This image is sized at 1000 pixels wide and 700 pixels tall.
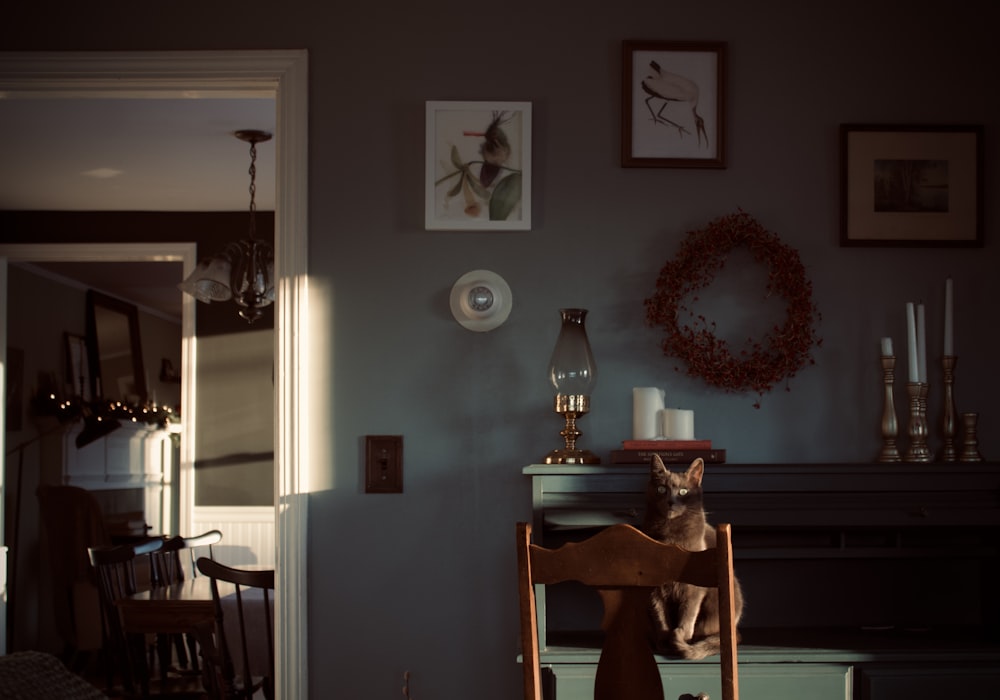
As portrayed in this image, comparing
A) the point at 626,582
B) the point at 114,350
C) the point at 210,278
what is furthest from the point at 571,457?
the point at 114,350

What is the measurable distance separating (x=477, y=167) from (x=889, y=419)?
1355 mm

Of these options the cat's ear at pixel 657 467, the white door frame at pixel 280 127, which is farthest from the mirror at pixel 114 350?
the cat's ear at pixel 657 467

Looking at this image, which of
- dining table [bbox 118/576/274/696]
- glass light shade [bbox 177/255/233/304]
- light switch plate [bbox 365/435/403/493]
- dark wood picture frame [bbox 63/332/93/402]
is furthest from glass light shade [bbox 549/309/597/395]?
dark wood picture frame [bbox 63/332/93/402]

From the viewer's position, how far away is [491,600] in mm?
2943

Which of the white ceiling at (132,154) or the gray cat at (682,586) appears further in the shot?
the white ceiling at (132,154)

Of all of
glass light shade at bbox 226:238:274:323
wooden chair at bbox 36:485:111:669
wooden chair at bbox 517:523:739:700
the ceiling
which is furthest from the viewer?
wooden chair at bbox 36:485:111:669

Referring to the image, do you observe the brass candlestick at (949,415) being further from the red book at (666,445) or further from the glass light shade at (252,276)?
the glass light shade at (252,276)

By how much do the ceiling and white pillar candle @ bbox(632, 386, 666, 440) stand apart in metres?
2.22

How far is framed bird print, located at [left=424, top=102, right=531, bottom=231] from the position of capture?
9.81 ft

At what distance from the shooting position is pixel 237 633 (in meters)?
4.07

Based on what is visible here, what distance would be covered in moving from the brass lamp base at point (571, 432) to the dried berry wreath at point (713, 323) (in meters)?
0.32

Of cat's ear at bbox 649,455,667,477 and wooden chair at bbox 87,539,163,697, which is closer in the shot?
cat's ear at bbox 649,455,667,477

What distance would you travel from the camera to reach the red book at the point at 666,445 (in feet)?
9.03

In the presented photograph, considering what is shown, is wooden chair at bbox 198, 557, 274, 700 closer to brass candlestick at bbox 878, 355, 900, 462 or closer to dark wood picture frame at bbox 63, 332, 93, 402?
brass candlestick at bbox 878, 355, 900, 462
